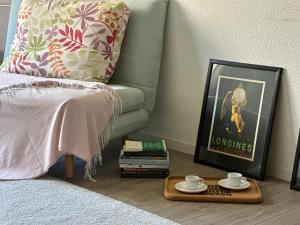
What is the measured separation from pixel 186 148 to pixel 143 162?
1.65 ft

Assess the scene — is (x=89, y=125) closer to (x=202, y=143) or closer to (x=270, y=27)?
(x=202, y=143)

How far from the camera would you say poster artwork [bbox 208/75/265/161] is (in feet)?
8.63

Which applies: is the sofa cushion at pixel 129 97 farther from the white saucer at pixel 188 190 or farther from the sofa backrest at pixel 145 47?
the white saucer at pixel 188 190

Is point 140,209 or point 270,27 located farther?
point 270,27

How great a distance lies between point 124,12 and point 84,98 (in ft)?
2.25

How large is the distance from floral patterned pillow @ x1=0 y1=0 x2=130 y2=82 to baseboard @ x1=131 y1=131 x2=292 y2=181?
463 millimetres

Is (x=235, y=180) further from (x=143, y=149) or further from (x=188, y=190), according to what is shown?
(x=143, y=149)

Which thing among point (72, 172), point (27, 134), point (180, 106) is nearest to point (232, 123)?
point (180, 106)

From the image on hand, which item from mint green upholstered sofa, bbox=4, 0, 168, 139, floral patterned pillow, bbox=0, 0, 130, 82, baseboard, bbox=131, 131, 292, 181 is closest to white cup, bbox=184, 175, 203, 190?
baseboard, bbox=131, 131, 292, 181

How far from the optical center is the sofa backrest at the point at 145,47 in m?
2.96

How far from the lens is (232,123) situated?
8.87 feet

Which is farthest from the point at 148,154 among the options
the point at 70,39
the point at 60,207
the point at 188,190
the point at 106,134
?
the point at 70,39

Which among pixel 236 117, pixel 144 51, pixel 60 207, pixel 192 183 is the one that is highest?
pixel 144 51

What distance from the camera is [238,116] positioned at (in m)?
2.69
